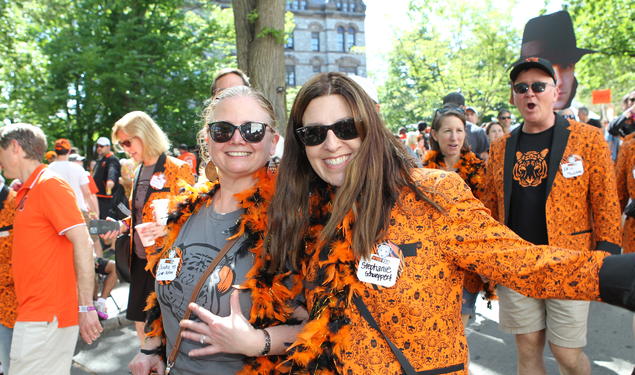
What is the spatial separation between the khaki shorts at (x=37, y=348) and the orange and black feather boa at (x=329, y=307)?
6.95 ft

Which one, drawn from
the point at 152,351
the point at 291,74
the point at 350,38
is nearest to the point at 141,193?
the point at 152,351

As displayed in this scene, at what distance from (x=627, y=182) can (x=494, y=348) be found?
1.95 meters

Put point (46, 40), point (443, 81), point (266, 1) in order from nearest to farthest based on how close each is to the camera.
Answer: point (266, 1), point (46, 40), point (443, 81)

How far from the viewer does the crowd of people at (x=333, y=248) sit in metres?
1.48

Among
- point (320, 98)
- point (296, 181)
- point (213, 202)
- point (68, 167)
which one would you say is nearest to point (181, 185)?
point (213, 202)

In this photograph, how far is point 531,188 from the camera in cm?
307

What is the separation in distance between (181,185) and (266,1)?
422 cm

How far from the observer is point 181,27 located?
19.8 m

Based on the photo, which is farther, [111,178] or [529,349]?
[111,178]

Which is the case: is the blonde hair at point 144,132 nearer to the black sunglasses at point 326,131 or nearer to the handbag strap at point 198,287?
the handbag strap at point 198,287

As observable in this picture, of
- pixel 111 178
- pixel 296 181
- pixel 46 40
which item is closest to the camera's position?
pixel 296 181

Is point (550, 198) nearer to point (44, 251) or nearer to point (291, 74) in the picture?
point (44, 251)

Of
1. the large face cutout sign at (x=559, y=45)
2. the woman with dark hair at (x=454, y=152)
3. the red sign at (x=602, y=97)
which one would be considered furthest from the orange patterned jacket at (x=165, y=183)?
the red sign at (x=602, y=97)

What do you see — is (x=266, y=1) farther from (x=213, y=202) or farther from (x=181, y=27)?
(x=181, y=27)
